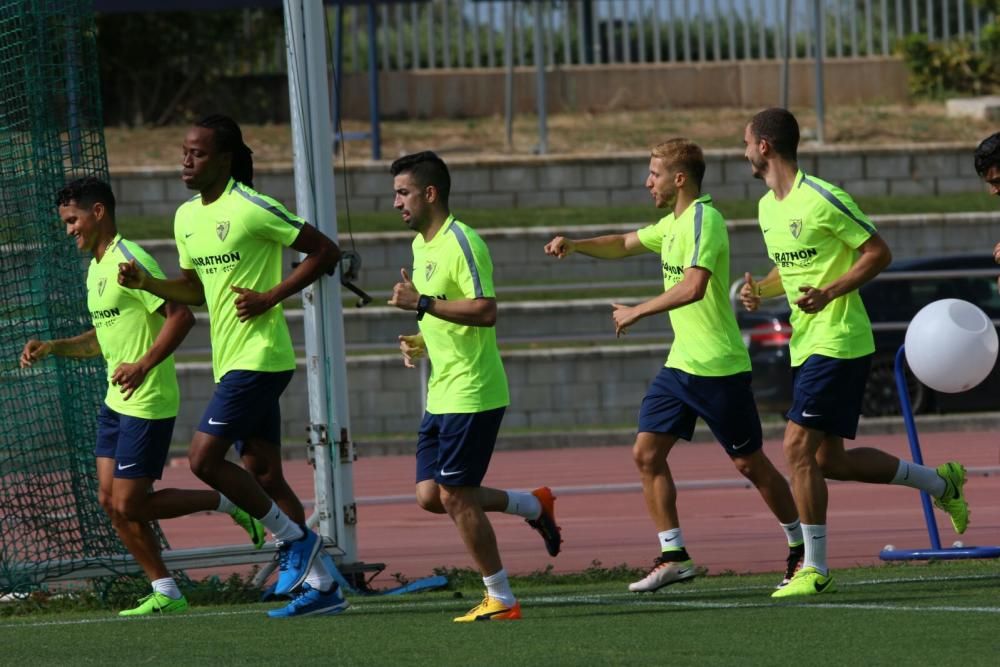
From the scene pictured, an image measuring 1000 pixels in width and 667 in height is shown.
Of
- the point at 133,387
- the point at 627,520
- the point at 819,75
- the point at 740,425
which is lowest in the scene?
the point at 627,520

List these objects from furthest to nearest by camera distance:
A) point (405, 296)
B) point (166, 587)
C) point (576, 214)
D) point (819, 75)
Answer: point (819, 75) < point (576, 214) < point (166, 587) < point (405, 296)

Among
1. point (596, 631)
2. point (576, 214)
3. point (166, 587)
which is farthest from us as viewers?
point (576, 214)

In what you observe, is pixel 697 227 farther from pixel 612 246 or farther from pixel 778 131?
pixel 612 246

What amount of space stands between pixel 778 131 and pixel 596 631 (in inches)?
101

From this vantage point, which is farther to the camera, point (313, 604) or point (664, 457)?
point (664, 457)

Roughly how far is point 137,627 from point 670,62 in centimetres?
2358

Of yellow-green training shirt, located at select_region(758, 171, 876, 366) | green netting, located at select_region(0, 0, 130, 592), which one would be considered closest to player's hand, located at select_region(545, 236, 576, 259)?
yellow-green training shirt, located at select_region(758, 171, 876, 366)

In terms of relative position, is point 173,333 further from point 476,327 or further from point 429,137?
point 429,137

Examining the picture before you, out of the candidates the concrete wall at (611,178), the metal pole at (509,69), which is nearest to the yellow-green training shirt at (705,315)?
the concrete wall at (611,178)

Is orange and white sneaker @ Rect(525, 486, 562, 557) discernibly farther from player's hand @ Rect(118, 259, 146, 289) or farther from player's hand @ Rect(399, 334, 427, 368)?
player's hand @ Rect(118, 259, 146, 289)

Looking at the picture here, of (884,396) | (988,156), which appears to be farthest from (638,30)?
(988,156)

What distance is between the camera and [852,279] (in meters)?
8.23

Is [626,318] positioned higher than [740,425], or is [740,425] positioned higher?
[626,318]

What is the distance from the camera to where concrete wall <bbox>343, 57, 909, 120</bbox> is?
3031 centimetres
